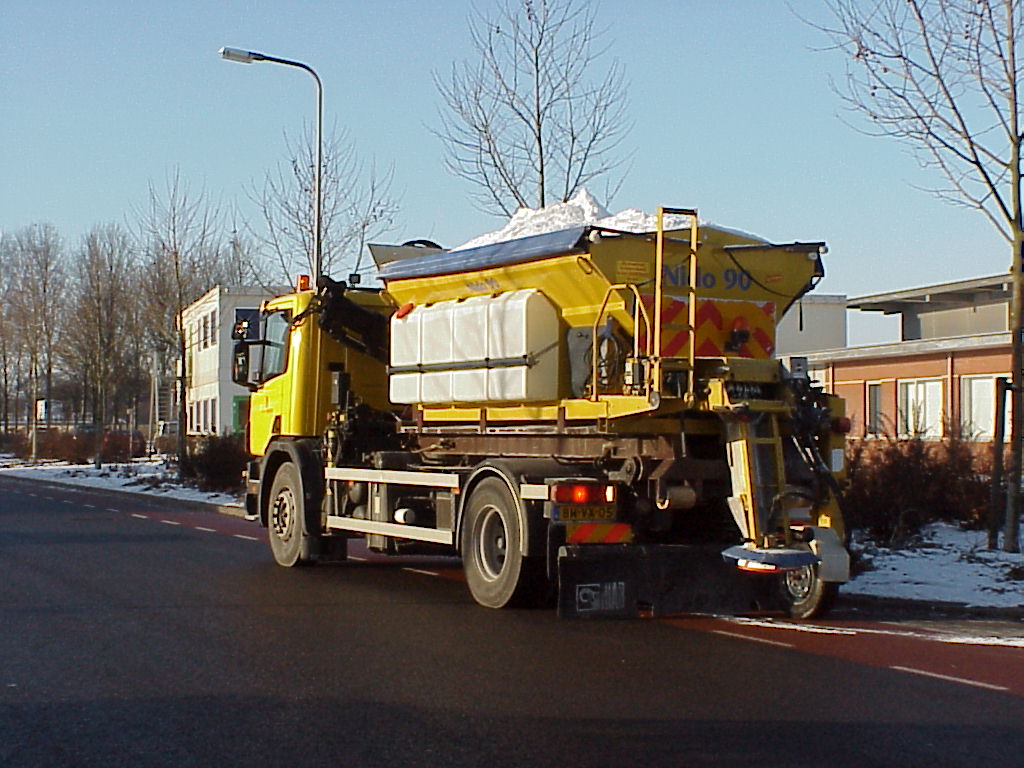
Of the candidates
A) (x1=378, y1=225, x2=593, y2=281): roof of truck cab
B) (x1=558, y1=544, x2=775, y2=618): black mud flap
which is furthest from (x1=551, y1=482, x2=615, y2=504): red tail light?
(x1=378, y1=225, x2=593, y2=281): roof of truck cab

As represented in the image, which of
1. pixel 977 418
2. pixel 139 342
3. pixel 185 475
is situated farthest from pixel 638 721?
pixel 139 342

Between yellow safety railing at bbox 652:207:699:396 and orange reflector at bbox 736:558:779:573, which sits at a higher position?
yellow safety railing at bbox 652:207:699:396

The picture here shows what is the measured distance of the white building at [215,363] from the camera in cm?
4834

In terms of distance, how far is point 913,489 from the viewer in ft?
51.9

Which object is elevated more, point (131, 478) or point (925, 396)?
point (925, 396)

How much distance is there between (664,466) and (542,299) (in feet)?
6.38

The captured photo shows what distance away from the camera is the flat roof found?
3377 centimetres

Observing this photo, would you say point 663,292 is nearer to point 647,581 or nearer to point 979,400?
point 647,581

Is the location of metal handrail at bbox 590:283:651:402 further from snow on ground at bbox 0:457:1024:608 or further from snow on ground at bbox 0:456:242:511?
snow on ground at bbox 0:456:242:511

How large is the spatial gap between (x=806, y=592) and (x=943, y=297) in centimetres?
2726

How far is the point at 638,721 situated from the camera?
722cm

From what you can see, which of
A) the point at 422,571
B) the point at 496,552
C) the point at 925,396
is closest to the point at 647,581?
the point at 496,552

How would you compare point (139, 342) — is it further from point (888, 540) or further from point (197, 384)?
point (888, 540)

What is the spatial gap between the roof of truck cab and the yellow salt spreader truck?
2cm
